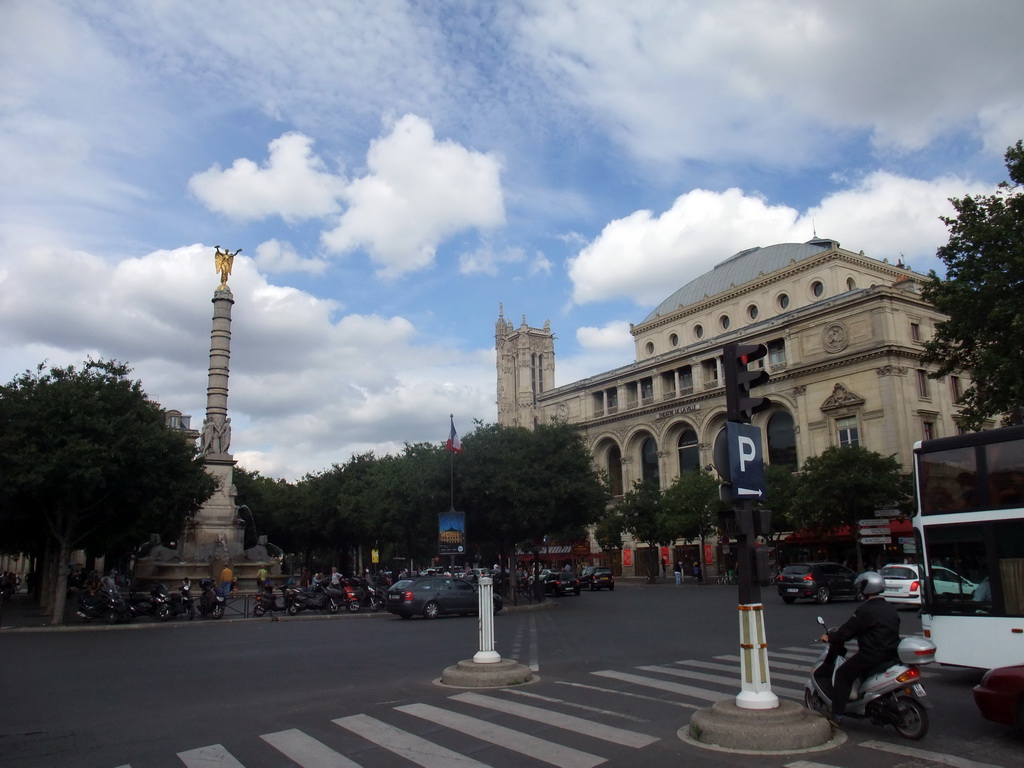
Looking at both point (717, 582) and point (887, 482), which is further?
point (717, 582)

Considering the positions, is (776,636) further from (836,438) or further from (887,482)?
(836,438)

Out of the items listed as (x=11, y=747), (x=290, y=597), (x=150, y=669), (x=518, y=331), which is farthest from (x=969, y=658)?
(x=518, y=331)

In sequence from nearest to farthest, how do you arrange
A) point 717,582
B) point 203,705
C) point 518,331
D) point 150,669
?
point 203,705 < point 150,669 < point 717,582 < point 518,331

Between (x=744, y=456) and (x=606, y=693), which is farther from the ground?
(x=744, y=456)

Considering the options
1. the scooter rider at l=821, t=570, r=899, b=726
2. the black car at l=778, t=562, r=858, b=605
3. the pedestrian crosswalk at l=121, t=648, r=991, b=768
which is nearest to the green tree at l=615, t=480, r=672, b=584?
the black car at l=778, t=562, r=858, b=605

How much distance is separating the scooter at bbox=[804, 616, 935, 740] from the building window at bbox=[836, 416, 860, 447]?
4776 centimetres

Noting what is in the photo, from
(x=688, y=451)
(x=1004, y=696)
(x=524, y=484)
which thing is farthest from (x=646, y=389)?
(x=1004, y=696)

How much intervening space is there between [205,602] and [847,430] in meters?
42.0

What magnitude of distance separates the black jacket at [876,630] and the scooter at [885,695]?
6.4 inches

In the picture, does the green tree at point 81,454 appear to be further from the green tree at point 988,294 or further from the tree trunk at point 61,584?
the green tree at point 988,294

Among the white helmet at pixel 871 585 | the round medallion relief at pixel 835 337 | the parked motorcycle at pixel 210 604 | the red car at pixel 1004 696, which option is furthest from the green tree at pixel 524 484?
the round medallion relief at pixel 835 337

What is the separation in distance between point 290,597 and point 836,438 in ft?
128

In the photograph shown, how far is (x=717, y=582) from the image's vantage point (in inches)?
2163

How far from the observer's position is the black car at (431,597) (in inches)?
1017
